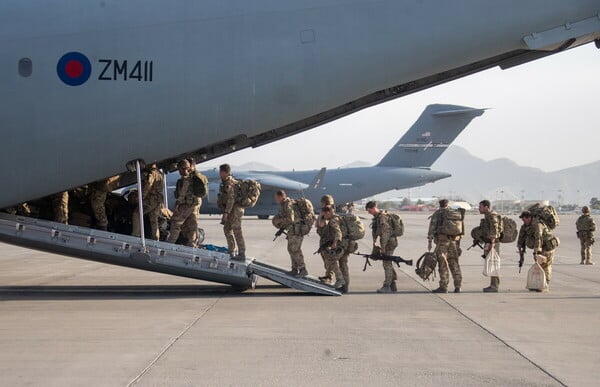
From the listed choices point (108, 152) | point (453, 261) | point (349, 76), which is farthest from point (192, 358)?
point (453, 261)

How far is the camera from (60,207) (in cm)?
1245

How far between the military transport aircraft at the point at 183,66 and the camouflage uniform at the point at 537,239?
3.64 meters

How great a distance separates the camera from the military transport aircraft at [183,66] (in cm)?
1123

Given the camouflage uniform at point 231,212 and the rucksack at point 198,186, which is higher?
the rucksack at point 198,186

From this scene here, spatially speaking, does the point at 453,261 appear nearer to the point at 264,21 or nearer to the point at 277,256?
the point at 264,21

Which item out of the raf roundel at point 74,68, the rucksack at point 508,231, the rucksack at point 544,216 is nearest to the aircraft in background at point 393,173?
the rucksack at point 544,216

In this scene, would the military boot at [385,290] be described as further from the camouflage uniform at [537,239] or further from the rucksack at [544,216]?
the rucksack at [544,216]

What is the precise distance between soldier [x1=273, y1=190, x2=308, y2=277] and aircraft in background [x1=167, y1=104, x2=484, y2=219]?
36.8m

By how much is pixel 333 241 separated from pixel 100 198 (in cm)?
405

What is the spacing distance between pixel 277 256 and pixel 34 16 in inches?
510

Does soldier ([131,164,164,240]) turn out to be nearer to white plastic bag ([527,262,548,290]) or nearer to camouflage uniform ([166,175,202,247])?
camouflage uniform ([166,175,202,247])

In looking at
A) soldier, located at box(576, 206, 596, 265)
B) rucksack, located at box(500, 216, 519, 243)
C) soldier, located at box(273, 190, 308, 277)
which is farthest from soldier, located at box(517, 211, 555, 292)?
soldier, located at box(576, 206, 596, 265)

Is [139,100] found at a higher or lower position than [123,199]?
higher

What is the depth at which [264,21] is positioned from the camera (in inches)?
454
